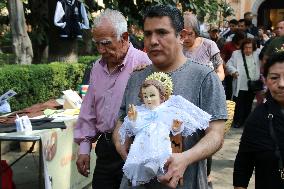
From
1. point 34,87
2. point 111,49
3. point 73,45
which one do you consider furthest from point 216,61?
point 73,45

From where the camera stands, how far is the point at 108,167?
3453mm

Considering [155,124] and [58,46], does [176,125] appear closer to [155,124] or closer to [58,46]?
[155,124]

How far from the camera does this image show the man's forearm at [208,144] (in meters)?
2.24

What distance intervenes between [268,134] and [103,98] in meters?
1.17

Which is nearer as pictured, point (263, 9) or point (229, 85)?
point (229, 85)

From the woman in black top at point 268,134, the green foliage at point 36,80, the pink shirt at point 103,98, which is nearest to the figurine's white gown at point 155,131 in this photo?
the woman in black top at point 268,134

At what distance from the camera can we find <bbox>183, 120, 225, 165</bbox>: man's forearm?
2244mm

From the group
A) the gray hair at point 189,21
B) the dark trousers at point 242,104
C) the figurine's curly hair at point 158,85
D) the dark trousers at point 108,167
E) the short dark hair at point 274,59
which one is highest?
the gray hair at point 189,21

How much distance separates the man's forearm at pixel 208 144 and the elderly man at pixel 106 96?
1.12 meters

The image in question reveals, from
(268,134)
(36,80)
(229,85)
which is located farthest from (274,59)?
(229,85)

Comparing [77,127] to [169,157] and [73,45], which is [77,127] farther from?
[73,45]

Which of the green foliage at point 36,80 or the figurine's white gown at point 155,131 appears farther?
the green foliage at point 36,80

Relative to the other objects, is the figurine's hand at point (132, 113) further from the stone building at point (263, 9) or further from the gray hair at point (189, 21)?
the stone building at point (263, 9)

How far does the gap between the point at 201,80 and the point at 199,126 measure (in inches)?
9.2
